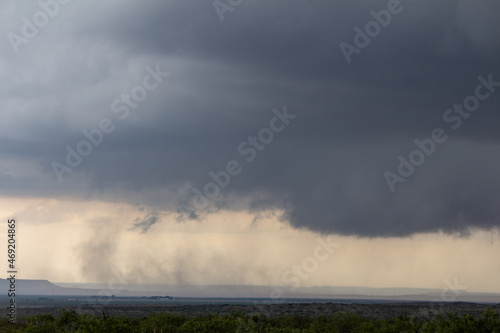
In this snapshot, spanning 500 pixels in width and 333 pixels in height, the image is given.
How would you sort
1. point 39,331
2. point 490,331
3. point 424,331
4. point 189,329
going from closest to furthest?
point 490,331 → point 39,331 → point 424,331 → point 189,329

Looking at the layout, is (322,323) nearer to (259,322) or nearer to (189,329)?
(259,322)

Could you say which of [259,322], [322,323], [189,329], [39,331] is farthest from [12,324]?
[322,323]

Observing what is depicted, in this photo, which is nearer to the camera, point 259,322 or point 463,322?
point 463,322

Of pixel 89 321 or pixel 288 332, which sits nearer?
pixel 89 321

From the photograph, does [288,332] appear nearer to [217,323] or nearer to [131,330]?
[217,323]

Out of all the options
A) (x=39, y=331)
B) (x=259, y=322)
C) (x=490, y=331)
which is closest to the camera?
(x=490, y=331)

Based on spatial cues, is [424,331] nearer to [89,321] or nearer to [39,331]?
[89,321]

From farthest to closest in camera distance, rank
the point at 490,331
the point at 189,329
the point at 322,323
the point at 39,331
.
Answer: the point at 322,323 → the point at 189,329 → the point at 39,331 → the point at 490,331

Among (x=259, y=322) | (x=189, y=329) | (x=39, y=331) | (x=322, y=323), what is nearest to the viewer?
(x=39, y=331)

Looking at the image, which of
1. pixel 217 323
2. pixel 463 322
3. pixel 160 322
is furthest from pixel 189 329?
pixel 463 322
